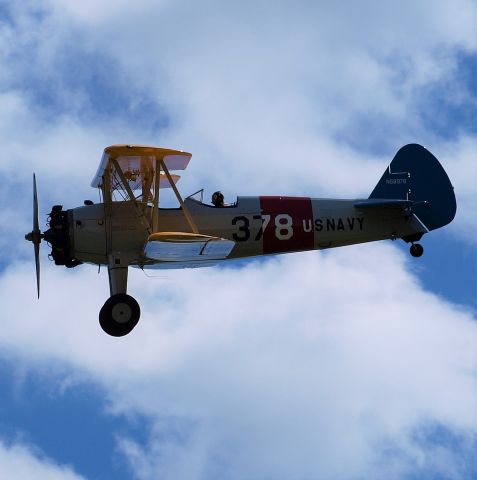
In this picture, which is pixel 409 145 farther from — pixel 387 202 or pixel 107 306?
pixel 107 306

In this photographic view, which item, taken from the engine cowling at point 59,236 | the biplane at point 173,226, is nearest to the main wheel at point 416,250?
the biplane at point 173,226

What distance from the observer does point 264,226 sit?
21.2m

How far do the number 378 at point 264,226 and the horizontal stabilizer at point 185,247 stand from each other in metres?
0.71

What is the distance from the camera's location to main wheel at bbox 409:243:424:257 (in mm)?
22391

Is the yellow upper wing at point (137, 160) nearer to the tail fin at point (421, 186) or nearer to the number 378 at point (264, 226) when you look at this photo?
the number 378 at point (264, 226)

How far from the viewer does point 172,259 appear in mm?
20344

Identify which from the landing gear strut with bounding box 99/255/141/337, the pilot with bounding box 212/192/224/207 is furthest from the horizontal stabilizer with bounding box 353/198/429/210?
the landing gear strut with bounding box 99/255/141/337

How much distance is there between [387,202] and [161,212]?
14.5ft

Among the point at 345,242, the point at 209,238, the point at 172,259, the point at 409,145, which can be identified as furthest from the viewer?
the point at 409,145

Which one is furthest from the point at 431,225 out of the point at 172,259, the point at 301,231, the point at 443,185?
the point at 172,259

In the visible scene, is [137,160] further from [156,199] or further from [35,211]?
[35,211]

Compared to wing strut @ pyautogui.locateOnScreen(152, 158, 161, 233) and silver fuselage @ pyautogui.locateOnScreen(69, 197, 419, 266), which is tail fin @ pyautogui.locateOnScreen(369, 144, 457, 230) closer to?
silver fuselage @ pyautogui.locateOnScreen(69, 197, 419, 266)

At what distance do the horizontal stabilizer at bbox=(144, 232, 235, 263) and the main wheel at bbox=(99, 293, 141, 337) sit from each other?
2.96ft

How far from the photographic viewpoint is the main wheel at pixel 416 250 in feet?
73.5
